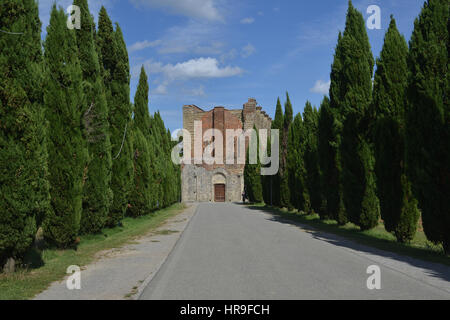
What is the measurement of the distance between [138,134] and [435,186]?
1699 centimetres

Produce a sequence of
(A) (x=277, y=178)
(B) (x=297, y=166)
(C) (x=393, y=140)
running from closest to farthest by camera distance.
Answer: (C) (x=393, y=140) → (B) (x=297, y=166) → (A) (x=277, y=178)

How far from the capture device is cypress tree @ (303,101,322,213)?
834 inches

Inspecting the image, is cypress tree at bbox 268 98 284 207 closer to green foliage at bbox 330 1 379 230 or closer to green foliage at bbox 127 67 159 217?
green foliage at bbox 127 67 159 217

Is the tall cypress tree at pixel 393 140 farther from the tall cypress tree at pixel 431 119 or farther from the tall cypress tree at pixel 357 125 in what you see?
the tall cypress tree at pixel 357 125

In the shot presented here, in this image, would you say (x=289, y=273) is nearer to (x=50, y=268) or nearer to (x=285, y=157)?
(x=50, y=268)

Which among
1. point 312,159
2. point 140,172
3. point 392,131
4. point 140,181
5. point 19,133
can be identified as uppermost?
point 392,131

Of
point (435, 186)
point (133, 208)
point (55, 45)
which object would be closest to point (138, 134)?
point (133, 208)

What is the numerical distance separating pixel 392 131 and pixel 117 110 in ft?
38.3

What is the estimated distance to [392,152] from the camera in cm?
1220

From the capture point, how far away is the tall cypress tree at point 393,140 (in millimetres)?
11680

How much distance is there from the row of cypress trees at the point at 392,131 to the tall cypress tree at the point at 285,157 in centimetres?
967

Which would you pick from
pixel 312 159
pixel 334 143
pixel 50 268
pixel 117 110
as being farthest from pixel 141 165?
pixel 50 268

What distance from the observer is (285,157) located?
3125cm
